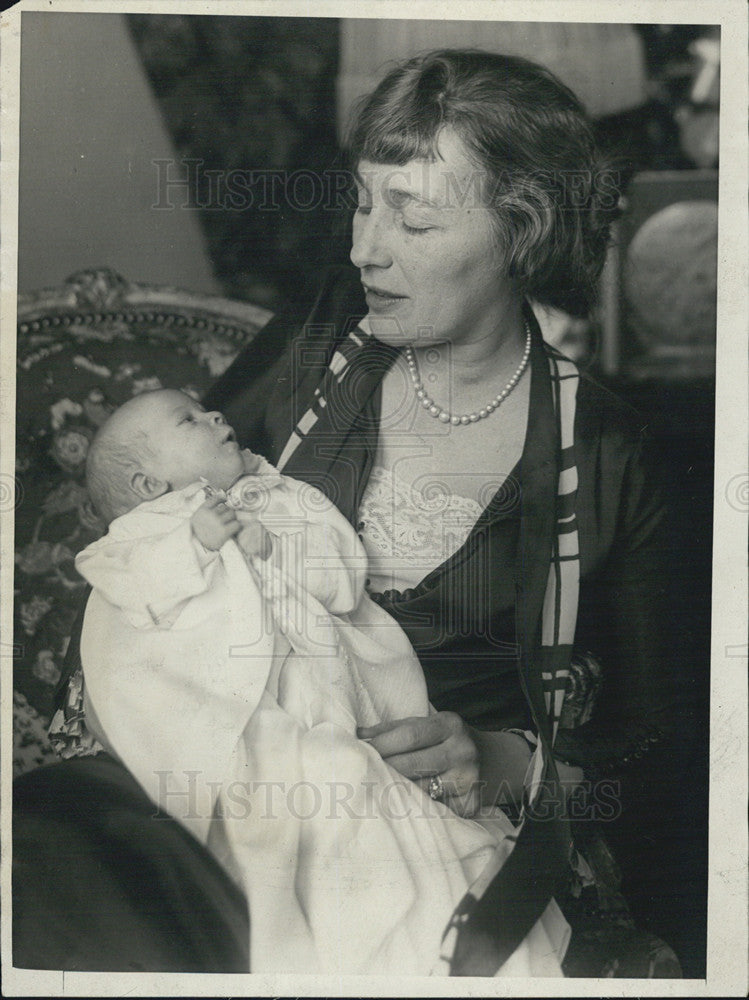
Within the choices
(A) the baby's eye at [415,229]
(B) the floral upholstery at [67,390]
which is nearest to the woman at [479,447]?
(A) the baby's eye at [415,229]

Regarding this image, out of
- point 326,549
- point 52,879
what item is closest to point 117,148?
point 326,549

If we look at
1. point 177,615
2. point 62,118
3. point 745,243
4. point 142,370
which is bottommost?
point 177,615

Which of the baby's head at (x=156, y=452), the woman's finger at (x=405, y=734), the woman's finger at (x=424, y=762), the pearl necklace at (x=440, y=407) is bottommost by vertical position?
the woman's finger at (x=424, y=762)

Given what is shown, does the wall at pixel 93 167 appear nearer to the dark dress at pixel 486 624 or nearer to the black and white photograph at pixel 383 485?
the black and white photograph at pixel 383 485

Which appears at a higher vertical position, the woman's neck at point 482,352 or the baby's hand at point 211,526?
the woman's neck at point 482,352

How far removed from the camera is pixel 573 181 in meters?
1.89

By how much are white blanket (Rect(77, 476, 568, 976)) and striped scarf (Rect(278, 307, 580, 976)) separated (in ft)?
0.14

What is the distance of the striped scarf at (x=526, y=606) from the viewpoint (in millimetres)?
1882

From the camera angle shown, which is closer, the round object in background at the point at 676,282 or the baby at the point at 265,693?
the baby at the point at 265,693

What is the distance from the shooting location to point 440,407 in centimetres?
191

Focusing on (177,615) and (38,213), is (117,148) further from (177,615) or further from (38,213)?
(177,615)

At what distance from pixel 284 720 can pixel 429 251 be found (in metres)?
0.92

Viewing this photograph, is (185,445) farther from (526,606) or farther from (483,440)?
(526,606)

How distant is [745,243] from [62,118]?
1.38m
